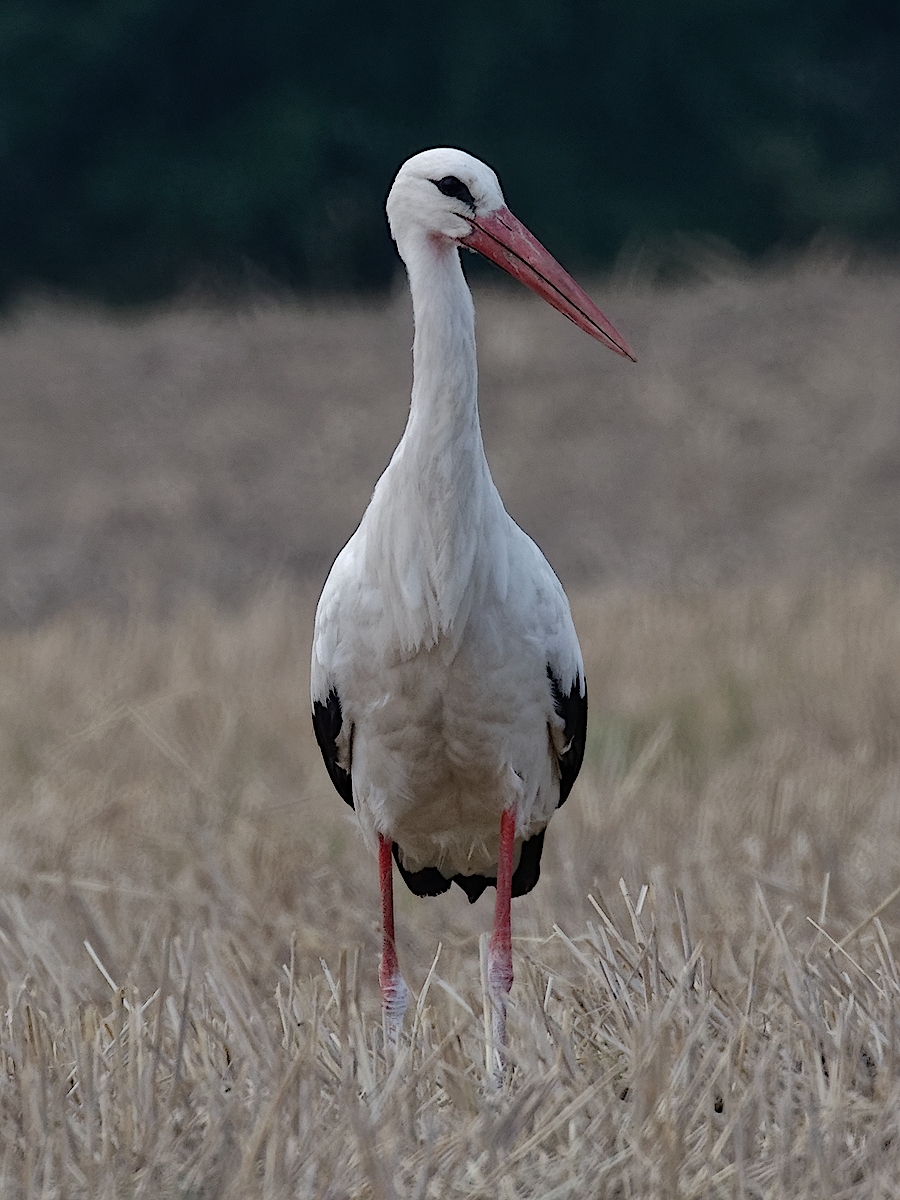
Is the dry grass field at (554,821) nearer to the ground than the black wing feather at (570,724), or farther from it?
nearer to the ground

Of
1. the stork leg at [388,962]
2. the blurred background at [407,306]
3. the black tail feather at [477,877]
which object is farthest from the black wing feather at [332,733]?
the blurred background at [407,306]

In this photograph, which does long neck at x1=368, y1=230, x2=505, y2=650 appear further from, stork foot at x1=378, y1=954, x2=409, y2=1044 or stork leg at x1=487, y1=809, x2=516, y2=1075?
stork foot at x1=378, y1=954, x2=409, y2=1044

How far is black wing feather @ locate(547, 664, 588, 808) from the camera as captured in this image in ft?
11.6

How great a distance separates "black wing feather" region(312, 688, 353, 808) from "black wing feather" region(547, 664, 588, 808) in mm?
350

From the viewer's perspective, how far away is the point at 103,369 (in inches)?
557

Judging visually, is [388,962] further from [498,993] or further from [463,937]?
[463,937]

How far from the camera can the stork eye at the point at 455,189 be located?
320 centimetres

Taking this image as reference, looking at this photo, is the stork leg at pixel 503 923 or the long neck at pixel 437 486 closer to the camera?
the long neck at pixel 437 486

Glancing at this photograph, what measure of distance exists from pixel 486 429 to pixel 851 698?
7.19m

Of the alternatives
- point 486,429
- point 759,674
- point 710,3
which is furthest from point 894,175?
point 759,674

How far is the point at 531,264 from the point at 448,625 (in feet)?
1.84

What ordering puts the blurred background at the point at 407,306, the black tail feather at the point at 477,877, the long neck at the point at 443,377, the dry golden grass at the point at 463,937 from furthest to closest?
the blurred background at the point at 407,306, the black tail feather at the point at 477,877, the long neck at the point at 443,377, the dry golden grass at the point at 463,937

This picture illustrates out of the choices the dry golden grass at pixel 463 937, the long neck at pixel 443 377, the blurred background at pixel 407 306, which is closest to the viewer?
the dry golden grass at pixel 463 937

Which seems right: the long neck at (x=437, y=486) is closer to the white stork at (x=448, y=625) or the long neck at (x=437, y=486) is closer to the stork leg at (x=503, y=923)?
the white stork at (x=448, y=625)
